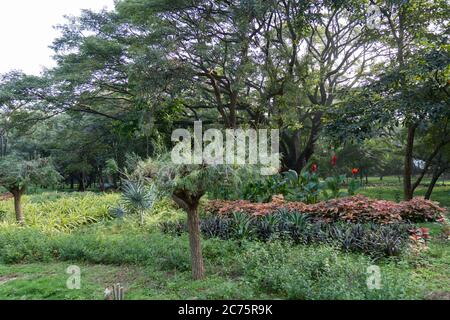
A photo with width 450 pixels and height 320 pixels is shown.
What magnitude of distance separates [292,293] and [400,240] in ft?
7.68

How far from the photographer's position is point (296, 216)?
234 inches

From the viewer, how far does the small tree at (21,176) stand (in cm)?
775

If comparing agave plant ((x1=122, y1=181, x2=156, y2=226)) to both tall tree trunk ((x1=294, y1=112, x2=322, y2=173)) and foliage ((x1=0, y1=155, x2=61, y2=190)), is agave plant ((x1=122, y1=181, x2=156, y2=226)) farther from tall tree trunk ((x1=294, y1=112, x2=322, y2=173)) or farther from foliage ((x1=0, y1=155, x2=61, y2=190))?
tall tree trunk ((x1=294, y1=112, x2=322, y2=173))

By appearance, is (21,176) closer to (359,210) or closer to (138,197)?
(138,197)

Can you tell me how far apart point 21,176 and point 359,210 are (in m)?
7.45

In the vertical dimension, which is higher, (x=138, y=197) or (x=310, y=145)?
(x=310, y=145)

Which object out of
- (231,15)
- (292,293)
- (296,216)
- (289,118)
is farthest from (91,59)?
(292,293)

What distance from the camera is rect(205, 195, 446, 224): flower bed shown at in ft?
20.7

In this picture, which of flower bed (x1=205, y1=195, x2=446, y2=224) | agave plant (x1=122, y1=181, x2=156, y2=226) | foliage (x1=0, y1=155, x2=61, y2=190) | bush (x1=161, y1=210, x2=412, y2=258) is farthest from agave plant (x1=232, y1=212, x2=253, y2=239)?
foliage (x1=0, y1=155, x2=61, y2=190)

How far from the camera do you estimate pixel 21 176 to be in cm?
778

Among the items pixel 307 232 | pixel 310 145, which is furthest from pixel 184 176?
pixel 310 145

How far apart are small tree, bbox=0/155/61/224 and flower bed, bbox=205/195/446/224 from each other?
4439 millimetres

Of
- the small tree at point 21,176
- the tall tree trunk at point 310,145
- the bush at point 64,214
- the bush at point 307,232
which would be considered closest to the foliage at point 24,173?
the small tree at point 21,176
